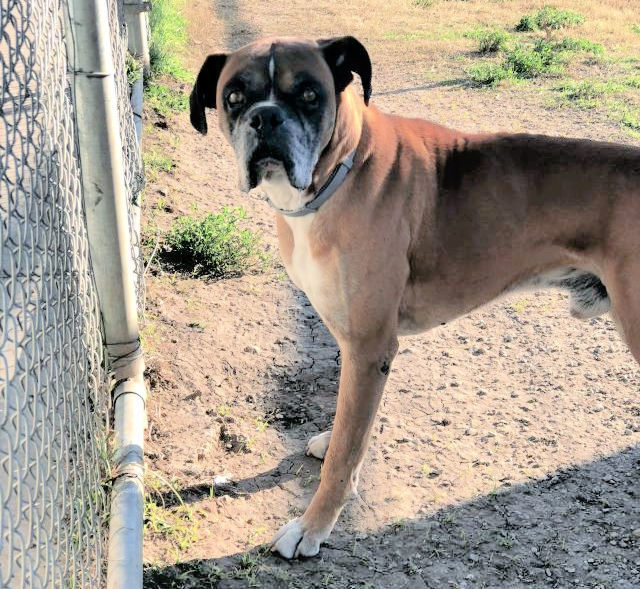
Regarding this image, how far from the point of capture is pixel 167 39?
8.68m

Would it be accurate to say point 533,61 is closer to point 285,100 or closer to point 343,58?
point 343,58

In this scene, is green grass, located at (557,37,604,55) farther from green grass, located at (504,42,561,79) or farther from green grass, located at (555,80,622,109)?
green grass, located at (555,80,622,109)

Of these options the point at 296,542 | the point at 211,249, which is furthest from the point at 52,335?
the point at 211,249

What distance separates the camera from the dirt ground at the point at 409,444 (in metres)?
2.77

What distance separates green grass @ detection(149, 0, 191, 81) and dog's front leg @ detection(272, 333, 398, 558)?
553 cm

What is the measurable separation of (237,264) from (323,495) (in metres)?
2.01

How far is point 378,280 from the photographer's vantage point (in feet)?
8.78

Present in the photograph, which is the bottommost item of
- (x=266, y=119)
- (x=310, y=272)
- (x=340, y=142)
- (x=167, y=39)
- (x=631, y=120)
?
(x=631, y=120)

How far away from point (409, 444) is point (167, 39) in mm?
6567

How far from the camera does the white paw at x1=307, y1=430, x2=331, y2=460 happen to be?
10.6ft

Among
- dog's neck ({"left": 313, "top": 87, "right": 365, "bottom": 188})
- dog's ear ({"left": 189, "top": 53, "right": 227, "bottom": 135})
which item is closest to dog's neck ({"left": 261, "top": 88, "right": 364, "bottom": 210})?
dog's neck ({"left": 313, "top": 87, "right": 365, "bottom": 188})

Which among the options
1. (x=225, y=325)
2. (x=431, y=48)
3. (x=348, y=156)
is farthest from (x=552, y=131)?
(x=348, y=156)

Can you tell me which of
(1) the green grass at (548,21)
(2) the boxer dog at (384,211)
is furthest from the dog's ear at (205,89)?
(1) the green grass at (548,21)

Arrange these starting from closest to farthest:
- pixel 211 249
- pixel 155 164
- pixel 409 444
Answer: pixel 409 444, pixel 211 249, pixel 155 164
